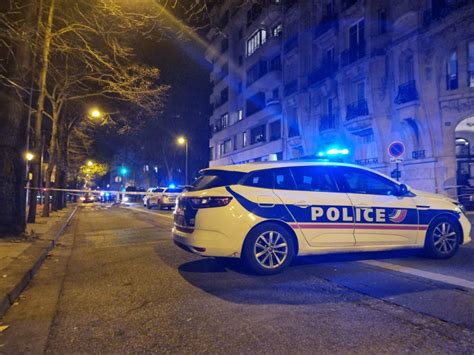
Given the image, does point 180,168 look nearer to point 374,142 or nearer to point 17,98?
point 374,142

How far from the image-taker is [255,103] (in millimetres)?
41094

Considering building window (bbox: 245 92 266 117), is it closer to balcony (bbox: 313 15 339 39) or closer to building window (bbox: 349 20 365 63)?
balcony (bbox: 313 15 339 39)

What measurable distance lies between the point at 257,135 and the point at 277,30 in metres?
9.68

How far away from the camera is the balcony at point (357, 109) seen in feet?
79.9

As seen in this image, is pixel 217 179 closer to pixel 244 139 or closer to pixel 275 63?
pixel 275 63

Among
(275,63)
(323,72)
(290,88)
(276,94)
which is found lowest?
(323,72)

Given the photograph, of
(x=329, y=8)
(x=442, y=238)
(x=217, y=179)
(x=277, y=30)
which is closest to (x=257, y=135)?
(x=277, y=30)

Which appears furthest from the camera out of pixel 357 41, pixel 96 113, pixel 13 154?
pixel 357 41

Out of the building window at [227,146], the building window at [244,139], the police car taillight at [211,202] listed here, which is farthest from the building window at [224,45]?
the police car taillight at [211,202]

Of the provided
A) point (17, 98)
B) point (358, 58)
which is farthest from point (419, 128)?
point (17, 98)

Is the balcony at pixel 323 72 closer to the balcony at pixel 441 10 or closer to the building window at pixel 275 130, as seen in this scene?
the building window at pixel 275 130

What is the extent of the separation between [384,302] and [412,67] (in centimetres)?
1992

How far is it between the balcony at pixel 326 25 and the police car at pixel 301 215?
906 inches

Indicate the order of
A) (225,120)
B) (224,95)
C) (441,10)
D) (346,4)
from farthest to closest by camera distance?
(224,95) → (225,120) → (346,4) → (441,10)
